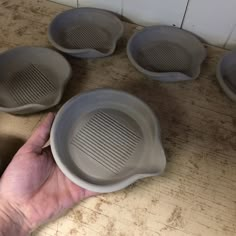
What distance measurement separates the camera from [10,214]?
574mm

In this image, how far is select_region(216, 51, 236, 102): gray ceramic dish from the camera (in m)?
0.79

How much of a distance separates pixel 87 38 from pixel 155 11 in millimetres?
228

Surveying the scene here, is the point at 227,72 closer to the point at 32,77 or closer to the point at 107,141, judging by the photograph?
the point at 107,141

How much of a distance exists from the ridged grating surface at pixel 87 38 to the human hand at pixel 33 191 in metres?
0.37

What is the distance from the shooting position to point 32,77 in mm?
783

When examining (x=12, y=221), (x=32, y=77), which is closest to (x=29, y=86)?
(x=32, y=77)

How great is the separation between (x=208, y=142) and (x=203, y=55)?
0.27 meters

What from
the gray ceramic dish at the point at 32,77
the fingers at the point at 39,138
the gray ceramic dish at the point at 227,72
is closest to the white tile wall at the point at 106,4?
the gray ceramic dish at the point at 32,77

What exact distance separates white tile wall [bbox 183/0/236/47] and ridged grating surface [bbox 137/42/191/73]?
0.09 metres

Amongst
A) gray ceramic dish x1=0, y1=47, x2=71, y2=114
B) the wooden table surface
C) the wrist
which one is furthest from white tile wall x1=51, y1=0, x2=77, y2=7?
the wrist

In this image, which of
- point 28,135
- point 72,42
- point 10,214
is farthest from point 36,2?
point 10,214

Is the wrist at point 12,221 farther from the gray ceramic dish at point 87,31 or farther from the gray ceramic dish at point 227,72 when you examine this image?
the gray ceramic dish at point 227,72

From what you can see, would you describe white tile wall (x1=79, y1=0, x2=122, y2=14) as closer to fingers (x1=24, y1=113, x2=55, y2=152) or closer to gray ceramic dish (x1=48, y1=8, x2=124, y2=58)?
gray ceramic dish (x1=48, y1=8, x2=124, y2=58)

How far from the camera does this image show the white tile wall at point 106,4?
915 mm
